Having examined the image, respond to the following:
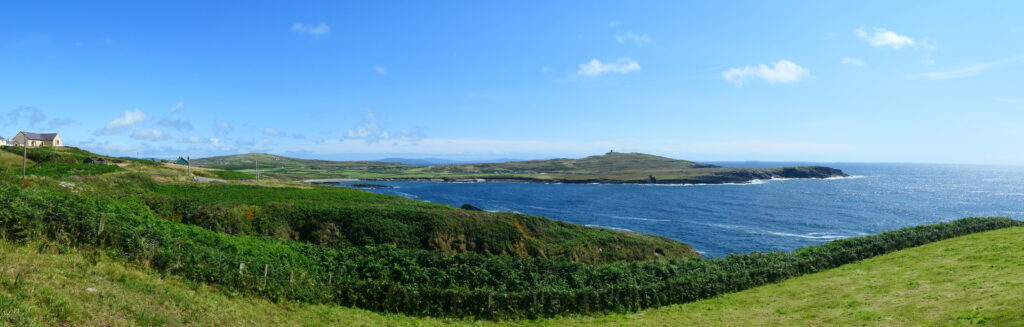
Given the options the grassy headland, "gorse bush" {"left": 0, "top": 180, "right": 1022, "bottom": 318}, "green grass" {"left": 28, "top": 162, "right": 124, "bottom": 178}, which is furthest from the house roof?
"gorse bush" {"left": 0, "top": 180, "right": 1022, "bottom": 318}

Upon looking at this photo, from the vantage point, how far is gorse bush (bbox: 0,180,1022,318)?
21.9 metres

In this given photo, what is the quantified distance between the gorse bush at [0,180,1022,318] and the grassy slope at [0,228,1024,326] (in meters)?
1.22

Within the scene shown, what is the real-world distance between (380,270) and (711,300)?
24.9m

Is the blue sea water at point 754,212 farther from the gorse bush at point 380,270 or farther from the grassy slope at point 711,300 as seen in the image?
the gorse bush at point 380,270

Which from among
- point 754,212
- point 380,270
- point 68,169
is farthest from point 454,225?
point 754,212

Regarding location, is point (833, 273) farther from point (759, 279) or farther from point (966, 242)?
point (966, 242)

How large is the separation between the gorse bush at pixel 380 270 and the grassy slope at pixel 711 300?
4.01 feet

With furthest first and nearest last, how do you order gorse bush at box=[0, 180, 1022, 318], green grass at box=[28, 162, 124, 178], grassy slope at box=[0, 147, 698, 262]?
green grass at box=[28, 162, 124, 178] → grassy slope at box=[0, 147, 698, 262] → gorse bush at box=[0, 180, 1022, 318]

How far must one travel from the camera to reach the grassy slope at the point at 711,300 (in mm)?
14690

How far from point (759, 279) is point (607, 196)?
398ft

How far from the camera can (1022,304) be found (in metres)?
21.4

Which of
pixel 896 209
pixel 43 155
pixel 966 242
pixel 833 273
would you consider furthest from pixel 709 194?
pixel 43 155

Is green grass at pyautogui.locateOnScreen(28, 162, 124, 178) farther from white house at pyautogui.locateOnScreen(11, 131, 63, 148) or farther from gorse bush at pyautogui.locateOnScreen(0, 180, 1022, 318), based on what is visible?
white house at pyautogui.locateOnScreen(11, 131, 63, 148)

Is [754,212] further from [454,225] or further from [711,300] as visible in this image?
[454,225]
